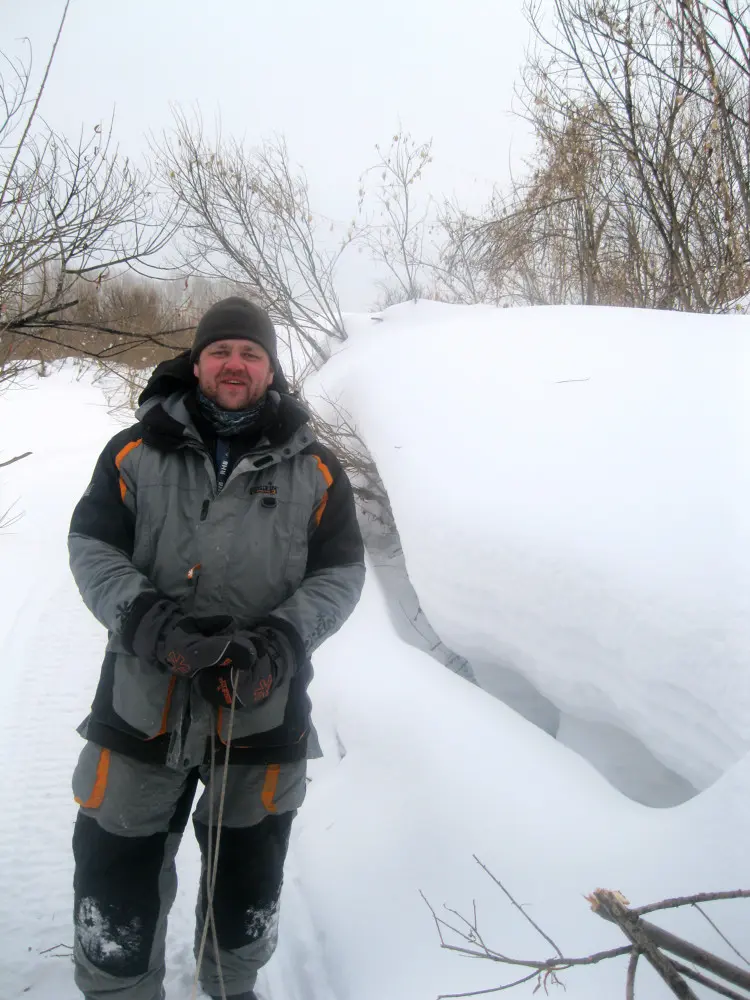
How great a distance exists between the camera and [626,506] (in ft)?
7.85

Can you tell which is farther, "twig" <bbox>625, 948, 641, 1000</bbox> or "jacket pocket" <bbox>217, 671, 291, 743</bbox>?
"jacket pocket" <bbox>217, 671, 291, 743</bbox>

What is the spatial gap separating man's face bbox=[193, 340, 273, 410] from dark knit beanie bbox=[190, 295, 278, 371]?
0.02 meters

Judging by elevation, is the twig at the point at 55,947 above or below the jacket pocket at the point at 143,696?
below

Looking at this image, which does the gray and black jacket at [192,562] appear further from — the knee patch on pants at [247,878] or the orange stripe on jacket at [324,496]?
the knee patch on pants at [247,878]

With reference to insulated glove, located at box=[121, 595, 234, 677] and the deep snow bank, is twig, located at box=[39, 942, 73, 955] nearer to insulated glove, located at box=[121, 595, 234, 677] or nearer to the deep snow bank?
insulated glove, located at box=[121, 595, 234, 677]

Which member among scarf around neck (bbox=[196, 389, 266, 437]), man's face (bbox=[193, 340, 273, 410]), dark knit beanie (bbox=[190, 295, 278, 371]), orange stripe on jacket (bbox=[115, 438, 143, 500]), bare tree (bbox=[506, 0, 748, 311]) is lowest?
orange stripe on jacket (bbox=[115, 438, 143, 500])

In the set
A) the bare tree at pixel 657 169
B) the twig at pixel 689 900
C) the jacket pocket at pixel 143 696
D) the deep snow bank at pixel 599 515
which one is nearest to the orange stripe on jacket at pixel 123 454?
the jacket pocket at pixel 143 696

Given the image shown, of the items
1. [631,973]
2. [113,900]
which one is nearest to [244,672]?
[113,900]

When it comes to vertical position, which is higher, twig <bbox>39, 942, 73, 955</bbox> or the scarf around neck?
the scarf around neck

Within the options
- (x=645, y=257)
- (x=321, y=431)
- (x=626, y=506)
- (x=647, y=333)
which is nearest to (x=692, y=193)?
(x=645, y=257)

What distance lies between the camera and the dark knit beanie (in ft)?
Result: 5.19

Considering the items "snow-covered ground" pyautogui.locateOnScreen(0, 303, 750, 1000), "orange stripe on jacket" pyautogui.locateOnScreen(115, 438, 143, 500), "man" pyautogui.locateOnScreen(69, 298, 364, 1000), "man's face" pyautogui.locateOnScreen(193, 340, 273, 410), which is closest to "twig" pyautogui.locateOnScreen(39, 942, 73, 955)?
"snow-covered ground" pyautogui.locateOnScreen(0, 303, 750, 1000)

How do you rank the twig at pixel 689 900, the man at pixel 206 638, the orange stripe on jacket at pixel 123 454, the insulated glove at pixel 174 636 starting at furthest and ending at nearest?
the orange stripe on jacket at pixel 123 454 < the man at pixel 206 638 < the insulated glove at pixel 174 636 < the twig at pixel 689 900

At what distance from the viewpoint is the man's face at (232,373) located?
1561mm
